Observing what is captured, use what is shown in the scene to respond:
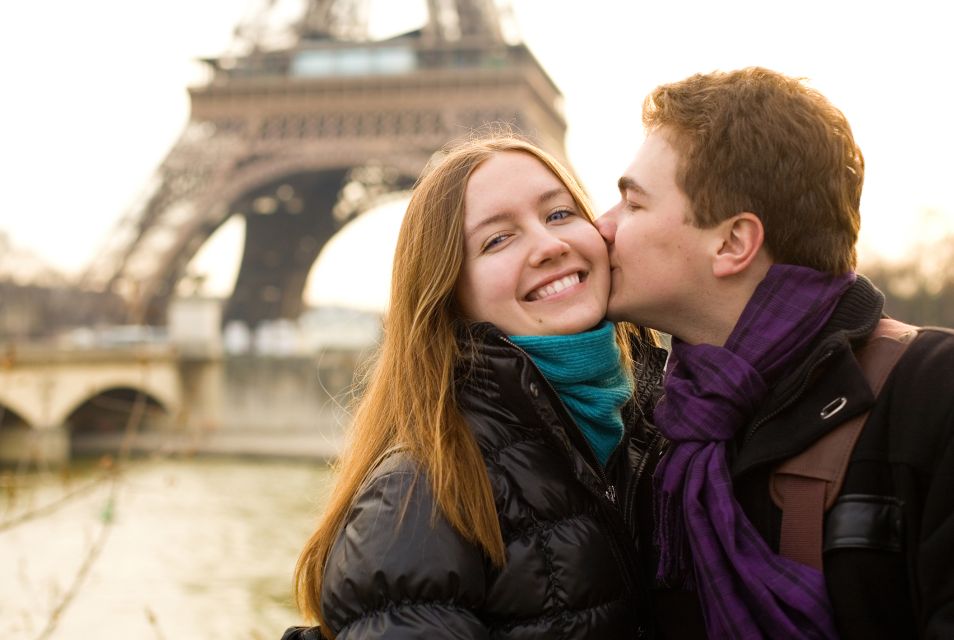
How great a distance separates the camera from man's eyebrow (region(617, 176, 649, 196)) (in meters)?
1.97

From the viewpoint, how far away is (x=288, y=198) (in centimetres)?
2805

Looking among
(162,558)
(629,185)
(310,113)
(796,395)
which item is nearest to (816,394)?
(796,395)

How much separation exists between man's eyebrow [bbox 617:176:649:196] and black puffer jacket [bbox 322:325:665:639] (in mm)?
377

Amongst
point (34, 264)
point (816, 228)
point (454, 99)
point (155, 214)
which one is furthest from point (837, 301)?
point (34, 264)

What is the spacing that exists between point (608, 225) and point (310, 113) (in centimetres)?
2321

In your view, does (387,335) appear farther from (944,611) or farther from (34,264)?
(34,264)

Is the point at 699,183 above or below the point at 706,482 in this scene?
above

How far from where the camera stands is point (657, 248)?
1.96 m

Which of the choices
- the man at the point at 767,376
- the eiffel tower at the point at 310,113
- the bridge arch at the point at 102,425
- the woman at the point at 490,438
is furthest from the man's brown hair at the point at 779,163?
the eiffel tower at the point at 310,113

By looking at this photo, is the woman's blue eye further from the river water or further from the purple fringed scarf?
the river water

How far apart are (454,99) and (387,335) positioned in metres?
21.2

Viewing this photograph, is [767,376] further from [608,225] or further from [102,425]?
[102,425]

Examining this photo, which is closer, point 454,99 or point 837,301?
point 837,301

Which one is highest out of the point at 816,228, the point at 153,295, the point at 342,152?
the point at 342,152
